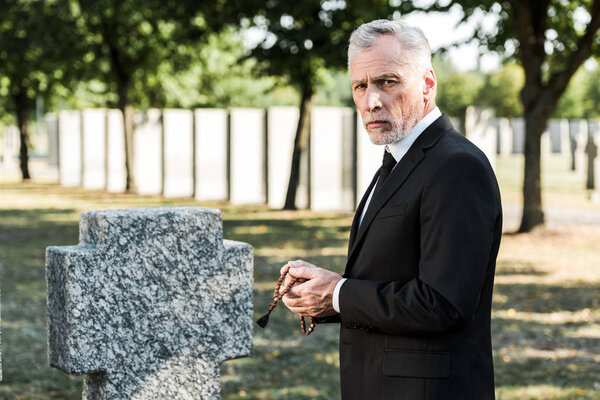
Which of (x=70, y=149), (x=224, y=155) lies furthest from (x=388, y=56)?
(x=70, y=149)

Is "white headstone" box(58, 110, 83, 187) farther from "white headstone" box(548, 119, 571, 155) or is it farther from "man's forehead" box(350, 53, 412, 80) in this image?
"white headstone" box(548, 119, 571, 155)

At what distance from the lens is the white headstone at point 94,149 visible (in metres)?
30.6

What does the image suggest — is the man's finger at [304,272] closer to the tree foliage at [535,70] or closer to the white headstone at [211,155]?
the tree foliage at [535,70]

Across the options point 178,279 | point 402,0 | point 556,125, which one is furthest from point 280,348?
point 556,125

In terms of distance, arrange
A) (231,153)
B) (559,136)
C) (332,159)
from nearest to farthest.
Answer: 1. (332,159)
2. (231,153)
3. (559,136)

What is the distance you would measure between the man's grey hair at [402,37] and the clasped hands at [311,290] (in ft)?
2.19

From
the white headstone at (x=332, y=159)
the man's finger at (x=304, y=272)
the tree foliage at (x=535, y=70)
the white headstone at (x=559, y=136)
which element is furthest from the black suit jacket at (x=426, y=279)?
the white headstone at (x=559, y=136)

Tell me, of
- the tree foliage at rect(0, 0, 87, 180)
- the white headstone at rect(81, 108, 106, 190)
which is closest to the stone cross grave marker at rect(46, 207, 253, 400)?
the tree foliage at rect(0, 0, 87, 180)

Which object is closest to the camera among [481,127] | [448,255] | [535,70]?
[448,255]

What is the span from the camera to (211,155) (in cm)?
2517

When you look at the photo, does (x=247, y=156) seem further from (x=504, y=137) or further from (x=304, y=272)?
(x=504, y=137)

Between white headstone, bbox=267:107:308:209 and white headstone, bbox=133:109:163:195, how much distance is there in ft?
18.5

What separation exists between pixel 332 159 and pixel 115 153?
37.7 ft

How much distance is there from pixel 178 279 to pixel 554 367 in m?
4.93
